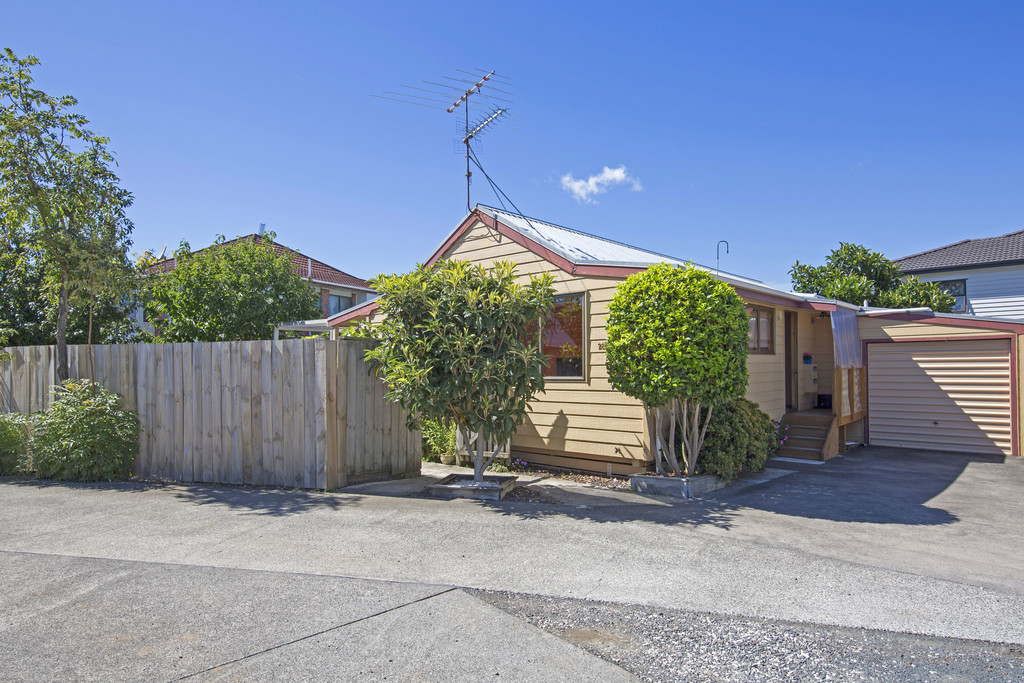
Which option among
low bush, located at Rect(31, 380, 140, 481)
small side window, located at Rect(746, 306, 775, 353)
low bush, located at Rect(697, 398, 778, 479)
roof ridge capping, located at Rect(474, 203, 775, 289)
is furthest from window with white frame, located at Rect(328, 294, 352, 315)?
low bush, located at Rect(697, 398, 778, 479)

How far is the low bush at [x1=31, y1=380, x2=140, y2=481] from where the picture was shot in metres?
8.21

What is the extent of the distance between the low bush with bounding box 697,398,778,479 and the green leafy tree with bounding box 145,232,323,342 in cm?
1202

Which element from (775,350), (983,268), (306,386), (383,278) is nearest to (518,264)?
(383,278)

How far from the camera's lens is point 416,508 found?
22.4 feet

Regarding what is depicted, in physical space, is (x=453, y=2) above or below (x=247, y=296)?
above

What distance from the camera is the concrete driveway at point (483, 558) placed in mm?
3883

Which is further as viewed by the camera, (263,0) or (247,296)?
(247,296)

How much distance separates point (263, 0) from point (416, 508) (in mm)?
7690

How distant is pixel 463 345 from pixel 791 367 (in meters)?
8.18

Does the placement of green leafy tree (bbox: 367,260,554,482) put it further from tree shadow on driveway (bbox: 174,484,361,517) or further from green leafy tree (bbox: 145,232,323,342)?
green leafy tree (bbox: 145,232,323,342)

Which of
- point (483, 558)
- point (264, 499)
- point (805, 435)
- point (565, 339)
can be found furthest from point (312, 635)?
point (805, 435)

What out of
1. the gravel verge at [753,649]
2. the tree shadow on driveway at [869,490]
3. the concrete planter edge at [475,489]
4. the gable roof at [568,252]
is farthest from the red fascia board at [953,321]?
the gravel verge at [753,649]

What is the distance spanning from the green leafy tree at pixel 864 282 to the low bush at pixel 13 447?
18.5m

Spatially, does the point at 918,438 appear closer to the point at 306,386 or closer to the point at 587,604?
the point at 587,604
